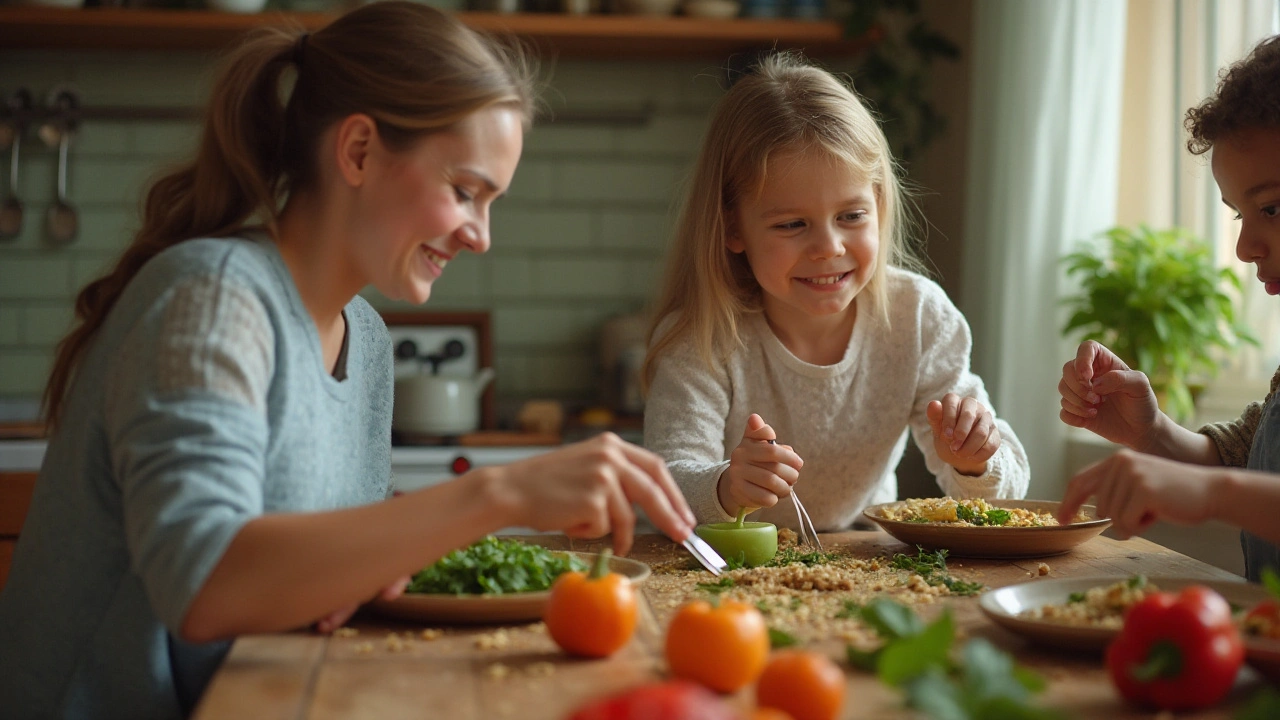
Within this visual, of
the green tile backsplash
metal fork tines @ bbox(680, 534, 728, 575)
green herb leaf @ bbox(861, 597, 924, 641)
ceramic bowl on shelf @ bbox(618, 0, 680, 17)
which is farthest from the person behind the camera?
the green tile backsplash

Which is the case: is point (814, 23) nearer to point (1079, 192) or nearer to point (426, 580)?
point (1079, 192)

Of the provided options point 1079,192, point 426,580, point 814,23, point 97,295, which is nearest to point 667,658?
point 426,580

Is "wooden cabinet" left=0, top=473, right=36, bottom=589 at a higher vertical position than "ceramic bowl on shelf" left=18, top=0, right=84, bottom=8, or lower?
lower

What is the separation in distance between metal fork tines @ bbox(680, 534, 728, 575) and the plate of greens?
16cm

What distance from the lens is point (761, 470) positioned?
5.21ft

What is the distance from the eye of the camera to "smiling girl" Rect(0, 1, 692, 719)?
108cm

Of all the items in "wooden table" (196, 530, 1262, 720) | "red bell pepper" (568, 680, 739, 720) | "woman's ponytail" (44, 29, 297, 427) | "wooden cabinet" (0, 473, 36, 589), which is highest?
"woman's ponytail" (44, 29, 297, 427)

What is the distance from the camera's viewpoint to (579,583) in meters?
1.08

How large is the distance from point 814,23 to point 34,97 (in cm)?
244

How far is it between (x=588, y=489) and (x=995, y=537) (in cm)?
69

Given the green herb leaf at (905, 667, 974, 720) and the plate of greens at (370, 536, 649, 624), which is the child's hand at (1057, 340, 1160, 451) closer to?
the plate of greens at (370, 536, 649, 624)

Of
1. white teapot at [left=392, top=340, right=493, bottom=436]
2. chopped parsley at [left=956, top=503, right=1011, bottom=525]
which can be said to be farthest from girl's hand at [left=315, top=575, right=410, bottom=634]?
white teapot at [left=392, top=340, right=493, bottom=436]

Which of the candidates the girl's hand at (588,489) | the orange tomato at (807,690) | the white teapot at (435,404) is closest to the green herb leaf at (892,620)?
the orange tomato at (807,690)

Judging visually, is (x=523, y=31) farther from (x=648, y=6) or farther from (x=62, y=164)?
(x=62, y=164)
